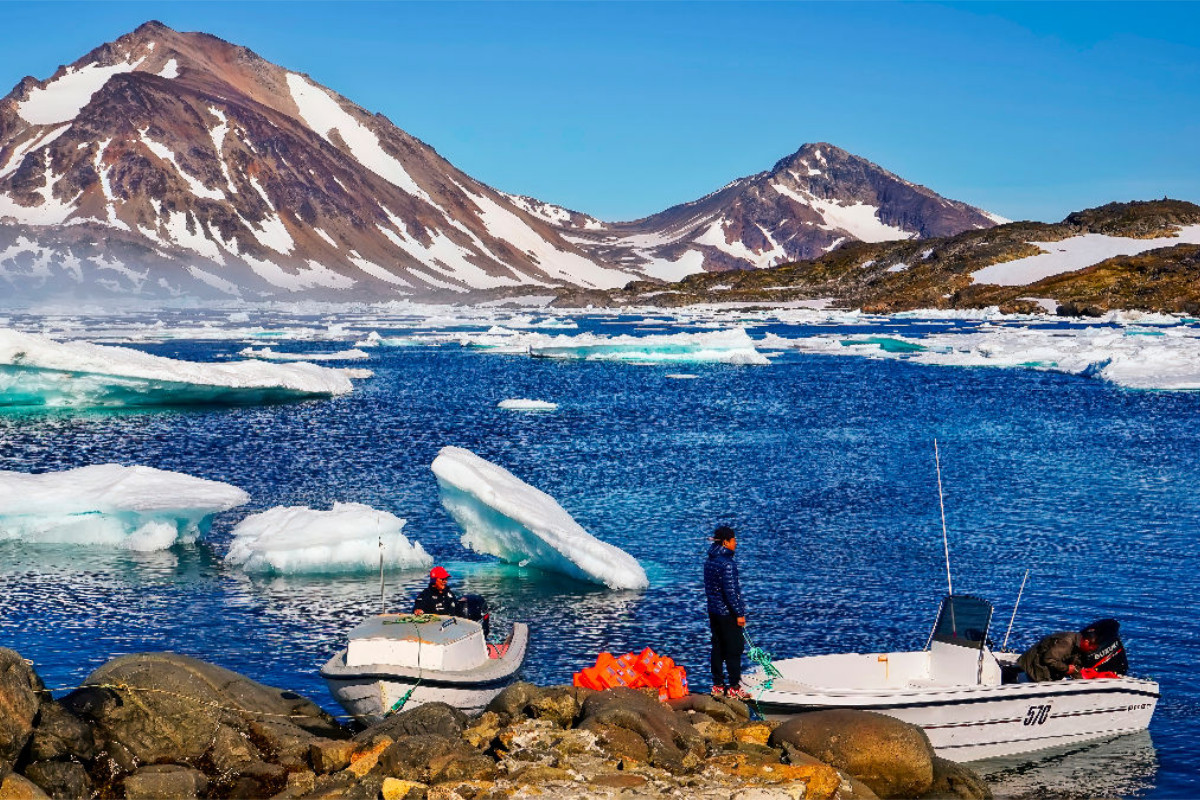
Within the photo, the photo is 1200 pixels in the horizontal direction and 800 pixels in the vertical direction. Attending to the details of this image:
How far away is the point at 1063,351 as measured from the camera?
3078 inches

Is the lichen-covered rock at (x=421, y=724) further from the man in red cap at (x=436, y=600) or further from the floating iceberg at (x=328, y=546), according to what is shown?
the floating iceberg at (x=328, y=546)

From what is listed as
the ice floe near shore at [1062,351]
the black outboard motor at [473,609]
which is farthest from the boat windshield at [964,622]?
the ice floe near shore at [1062,351]

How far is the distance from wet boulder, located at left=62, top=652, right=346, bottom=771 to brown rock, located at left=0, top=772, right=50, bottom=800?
1552 mm

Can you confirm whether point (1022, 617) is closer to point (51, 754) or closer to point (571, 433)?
point (51, 754)

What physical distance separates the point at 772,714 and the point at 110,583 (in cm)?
1370

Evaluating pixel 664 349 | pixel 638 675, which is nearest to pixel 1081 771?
pixel 638 675

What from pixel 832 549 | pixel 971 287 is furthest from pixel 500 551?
pixel 971 287

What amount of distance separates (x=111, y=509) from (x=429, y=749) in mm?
14901

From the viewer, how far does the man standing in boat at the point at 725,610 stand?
15969 mm

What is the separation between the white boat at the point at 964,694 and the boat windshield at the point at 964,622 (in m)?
0.01

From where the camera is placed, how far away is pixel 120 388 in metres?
47.2

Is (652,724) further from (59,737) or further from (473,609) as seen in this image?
(59,737)

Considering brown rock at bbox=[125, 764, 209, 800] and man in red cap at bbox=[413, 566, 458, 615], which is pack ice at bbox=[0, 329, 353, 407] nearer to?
man in red cap at bbox=[413, 566, 458, 615]

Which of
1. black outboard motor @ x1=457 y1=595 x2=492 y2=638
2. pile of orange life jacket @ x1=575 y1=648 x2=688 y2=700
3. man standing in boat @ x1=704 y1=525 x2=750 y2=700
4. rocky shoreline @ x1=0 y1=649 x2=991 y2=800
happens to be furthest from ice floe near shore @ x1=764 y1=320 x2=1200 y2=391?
rocky shoreline @ x1=0 y1=649 x2=991 y2=800
